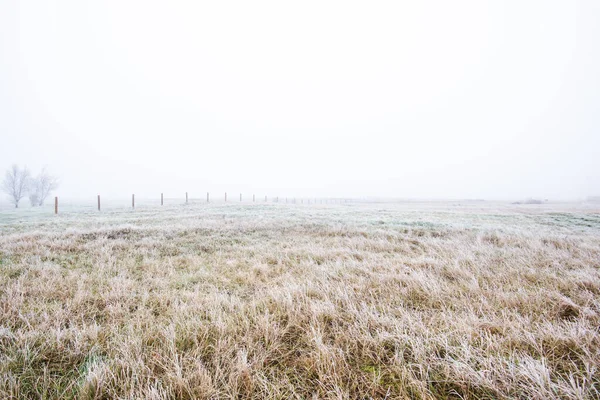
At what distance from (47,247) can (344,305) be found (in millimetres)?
8815

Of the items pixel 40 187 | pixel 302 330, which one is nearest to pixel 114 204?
pixel 40 187

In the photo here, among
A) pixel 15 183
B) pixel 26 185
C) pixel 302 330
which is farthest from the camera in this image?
pixel 26 185

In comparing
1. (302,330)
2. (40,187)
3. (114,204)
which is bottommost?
(114,204)

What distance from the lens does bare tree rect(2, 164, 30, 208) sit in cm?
3856

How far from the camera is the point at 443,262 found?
512 cm

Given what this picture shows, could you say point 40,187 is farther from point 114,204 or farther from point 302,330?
point 302,330

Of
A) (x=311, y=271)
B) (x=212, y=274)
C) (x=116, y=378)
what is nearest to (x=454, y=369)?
(x=116, y=378)

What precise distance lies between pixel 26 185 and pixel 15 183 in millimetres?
1745

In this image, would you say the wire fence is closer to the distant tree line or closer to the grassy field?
the distant tree line

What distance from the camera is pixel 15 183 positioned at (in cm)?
3888

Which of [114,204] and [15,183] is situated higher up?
[15,183]

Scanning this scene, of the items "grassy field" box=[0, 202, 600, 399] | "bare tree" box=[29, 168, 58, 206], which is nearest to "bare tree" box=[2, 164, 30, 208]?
"bare tree" box=[29, 168, 58, 206]

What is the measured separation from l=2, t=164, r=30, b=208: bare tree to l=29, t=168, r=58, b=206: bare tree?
1.49 metres

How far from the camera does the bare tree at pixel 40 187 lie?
137 feet
